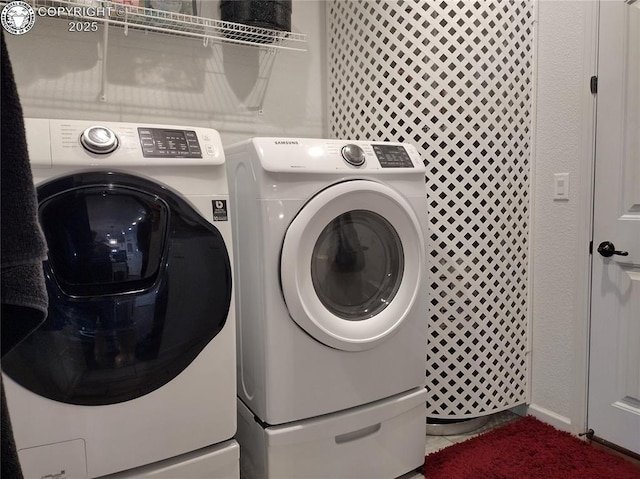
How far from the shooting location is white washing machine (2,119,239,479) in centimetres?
113

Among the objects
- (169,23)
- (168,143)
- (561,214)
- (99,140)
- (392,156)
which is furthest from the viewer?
(561,214)

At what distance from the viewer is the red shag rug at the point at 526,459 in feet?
5.55

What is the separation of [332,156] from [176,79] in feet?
3.22

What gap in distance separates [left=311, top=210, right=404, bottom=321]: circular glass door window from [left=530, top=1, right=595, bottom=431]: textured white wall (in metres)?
0.84

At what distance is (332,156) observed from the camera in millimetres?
1485

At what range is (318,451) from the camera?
1.48m

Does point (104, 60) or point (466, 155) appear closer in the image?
point (104, 60)

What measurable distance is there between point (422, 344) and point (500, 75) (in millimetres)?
1184

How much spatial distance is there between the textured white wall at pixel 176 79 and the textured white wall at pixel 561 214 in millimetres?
1063

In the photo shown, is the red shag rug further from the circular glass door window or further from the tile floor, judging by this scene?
the circular glass door window

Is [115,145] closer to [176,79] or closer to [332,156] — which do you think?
[332,156]

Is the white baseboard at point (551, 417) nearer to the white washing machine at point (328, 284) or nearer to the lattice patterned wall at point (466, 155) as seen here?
the lattice patterned wall at point (466, 155)

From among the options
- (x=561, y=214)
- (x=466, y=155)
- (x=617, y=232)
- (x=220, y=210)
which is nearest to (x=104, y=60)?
(x=220, y=210)

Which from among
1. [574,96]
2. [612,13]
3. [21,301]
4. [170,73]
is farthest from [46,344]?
[612,13]
